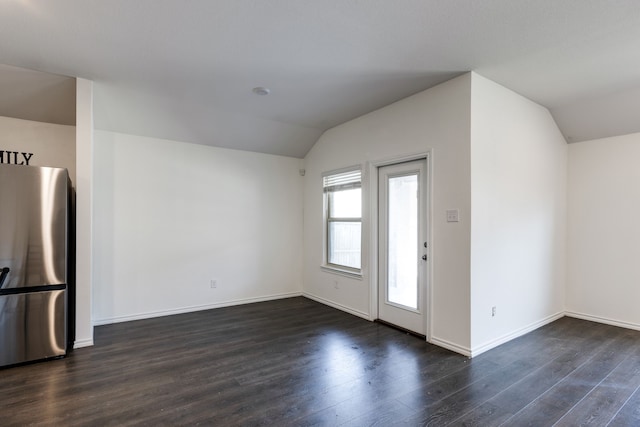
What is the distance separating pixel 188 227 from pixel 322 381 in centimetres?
302

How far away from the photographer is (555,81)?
10.7ft

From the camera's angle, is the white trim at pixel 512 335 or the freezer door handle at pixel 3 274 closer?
the freezer door handle at pixel 3 274

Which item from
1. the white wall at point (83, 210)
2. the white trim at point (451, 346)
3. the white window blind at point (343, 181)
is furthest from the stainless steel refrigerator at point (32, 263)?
the white trim at point (451, 346)

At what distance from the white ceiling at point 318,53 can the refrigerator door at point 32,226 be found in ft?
3.42

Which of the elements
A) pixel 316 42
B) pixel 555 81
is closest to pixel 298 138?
pixel 316 42

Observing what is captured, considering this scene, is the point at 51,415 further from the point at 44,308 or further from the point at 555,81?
the point at 555,81

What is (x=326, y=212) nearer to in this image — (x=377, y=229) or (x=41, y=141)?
(x=377, y=229)

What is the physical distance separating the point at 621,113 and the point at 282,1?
161 inches

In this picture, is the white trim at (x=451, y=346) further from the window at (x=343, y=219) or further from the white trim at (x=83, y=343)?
the white trim at (x=83, y=343)

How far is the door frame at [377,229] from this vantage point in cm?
339

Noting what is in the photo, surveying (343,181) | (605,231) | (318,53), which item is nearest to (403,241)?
(343,181)

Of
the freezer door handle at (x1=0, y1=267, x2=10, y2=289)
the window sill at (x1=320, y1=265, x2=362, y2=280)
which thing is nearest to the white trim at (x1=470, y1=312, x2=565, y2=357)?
the window sill at (x1=320, y1=265, x2=362, y2=280)

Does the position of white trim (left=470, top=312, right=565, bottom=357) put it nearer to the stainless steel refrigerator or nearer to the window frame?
the window frame

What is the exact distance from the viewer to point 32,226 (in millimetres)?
2908
